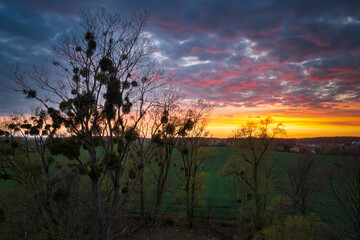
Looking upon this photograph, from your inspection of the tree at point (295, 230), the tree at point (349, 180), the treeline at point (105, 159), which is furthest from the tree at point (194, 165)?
the tree at point (349, 180)

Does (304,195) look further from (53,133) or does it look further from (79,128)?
(53,133)

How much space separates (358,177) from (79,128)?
2560cm

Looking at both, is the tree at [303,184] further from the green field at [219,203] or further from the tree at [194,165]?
the tree at [194,165]

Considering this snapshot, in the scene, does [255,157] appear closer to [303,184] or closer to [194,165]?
[303,184]

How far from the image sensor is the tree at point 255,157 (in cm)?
2372

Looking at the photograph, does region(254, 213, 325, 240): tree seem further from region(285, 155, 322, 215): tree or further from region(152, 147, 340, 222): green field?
region(152, 147, 340, 222): green field

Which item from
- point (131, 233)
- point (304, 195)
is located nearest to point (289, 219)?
point (304, 195)

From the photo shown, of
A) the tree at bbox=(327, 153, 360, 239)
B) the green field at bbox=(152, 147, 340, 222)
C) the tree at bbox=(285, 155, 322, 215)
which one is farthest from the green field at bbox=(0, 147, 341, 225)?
the tree at bbox=(327, 153, 360, 239)

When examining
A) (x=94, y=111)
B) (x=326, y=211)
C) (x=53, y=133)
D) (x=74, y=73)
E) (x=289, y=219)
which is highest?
(x=74, y=73)

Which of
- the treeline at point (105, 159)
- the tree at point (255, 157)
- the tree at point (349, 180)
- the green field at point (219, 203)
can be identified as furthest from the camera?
the green field at point (219, 203)

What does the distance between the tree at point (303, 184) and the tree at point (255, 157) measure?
9.72 ft

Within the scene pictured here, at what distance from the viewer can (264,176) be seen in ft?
85.9

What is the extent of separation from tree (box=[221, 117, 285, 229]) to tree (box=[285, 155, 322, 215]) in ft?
9.72

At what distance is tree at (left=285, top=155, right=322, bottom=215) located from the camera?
23.3 metres
